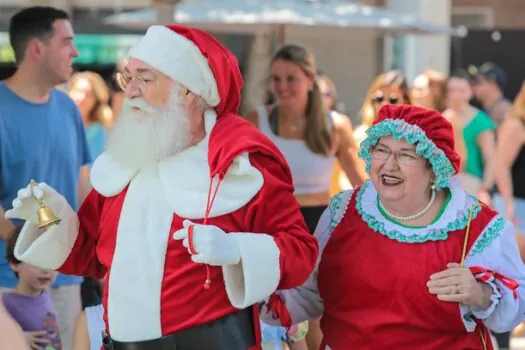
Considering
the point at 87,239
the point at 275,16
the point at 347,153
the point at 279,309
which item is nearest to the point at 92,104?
the point at 275,16

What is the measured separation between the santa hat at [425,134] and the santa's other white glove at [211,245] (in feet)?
2.60

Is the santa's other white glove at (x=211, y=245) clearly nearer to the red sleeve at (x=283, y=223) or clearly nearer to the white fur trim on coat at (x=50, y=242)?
the red sleeve at (x=283, y=223)

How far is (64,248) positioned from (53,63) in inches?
71.6

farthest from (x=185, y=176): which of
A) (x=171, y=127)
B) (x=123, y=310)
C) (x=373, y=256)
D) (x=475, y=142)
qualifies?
(x=475, y=142)

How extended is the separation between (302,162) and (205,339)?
111 inches

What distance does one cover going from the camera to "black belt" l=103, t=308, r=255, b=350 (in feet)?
11.5

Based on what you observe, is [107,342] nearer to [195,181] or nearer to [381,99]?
[195,181]

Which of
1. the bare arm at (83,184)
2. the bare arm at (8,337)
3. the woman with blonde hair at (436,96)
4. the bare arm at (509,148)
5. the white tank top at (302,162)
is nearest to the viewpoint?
the bare arm at (8,337)

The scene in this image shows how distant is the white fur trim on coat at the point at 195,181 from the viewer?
11.6ft

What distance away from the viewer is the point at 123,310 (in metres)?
3.54

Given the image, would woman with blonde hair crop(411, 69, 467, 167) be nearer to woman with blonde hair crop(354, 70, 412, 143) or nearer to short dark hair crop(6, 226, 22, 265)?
woman with blonde hair crop(354, 70, 412, 143)

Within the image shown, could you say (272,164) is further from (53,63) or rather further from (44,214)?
(53,63)

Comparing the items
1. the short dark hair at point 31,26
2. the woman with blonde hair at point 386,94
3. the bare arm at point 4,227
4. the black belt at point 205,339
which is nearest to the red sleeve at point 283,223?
the black belt at point 205,339

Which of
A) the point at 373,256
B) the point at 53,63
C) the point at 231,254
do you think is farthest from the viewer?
the point at 53,63
